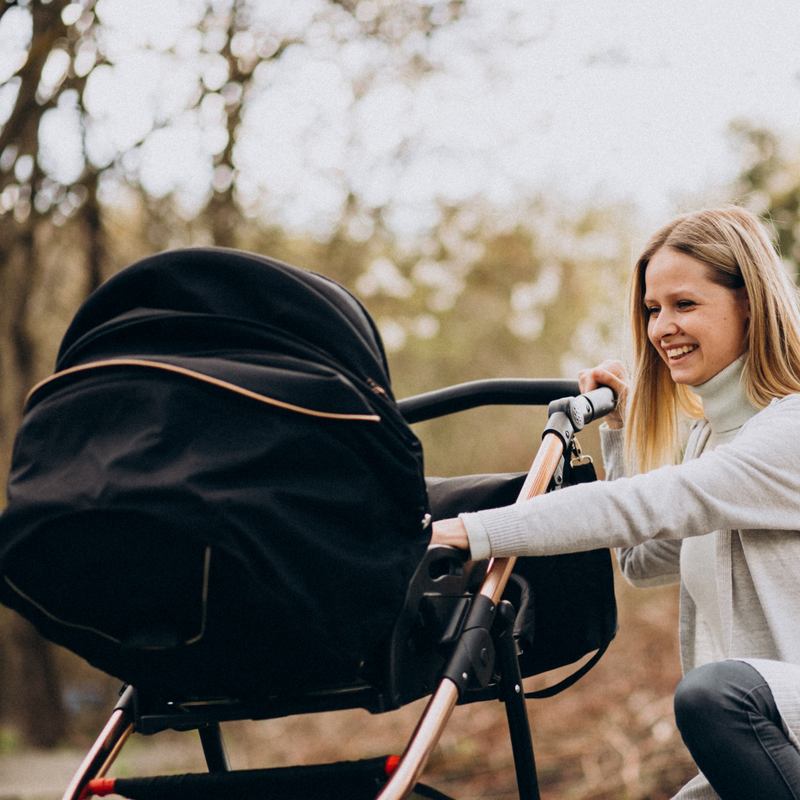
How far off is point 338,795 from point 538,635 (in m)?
0.63

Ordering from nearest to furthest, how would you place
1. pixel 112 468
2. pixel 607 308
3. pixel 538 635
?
1. pixel 112 468
2. pixel 538 635
3. pixel 607 308

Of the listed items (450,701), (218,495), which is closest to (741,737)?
(450,701)

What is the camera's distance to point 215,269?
4.71ft

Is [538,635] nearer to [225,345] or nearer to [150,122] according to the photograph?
[225,345]

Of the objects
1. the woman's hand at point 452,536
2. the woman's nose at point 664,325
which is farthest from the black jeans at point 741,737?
the woman's nose at point 664,325

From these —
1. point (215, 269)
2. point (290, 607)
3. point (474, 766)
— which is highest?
point (215, 269)

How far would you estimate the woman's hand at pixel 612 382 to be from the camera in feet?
6.71

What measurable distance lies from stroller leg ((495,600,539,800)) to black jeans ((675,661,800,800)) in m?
0.28

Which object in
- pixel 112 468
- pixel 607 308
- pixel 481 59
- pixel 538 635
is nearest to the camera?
pixel 112 468

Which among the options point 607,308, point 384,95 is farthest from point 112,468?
point 607,308

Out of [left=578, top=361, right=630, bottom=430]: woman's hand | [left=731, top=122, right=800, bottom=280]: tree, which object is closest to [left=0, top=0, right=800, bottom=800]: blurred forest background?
[left=731, top=122, right=800, bottom=280]: tree

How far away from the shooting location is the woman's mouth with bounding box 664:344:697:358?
179cm

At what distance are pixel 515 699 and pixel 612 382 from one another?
80 centimetres

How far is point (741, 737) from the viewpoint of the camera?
1.38m
